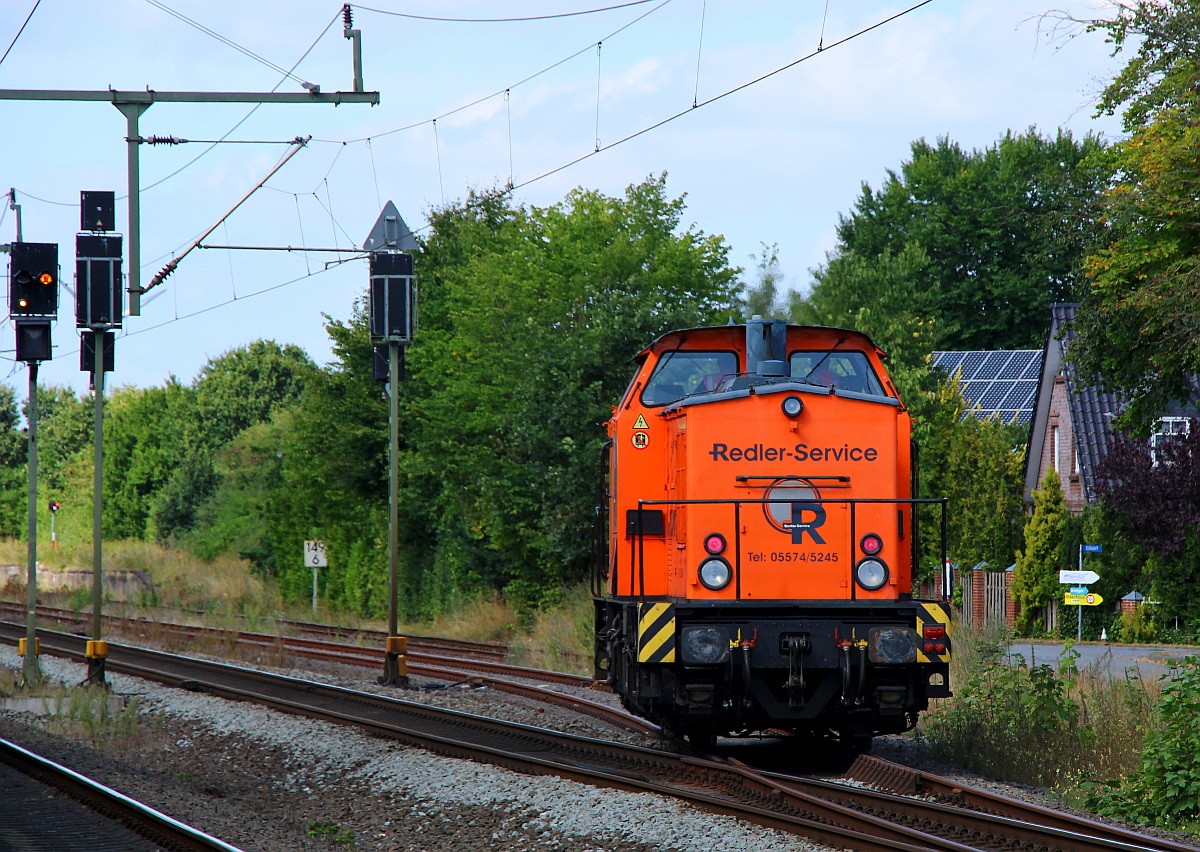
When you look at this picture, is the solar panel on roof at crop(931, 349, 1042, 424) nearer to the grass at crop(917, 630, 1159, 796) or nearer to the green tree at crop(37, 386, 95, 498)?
the grass at crop(917, 630, 1159, 796)

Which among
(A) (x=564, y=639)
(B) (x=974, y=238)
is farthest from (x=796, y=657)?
(B) (x=974, y=238)

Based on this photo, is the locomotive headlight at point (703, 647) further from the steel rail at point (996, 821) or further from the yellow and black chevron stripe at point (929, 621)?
the yellow and black chevron stripe at point (929, 621)

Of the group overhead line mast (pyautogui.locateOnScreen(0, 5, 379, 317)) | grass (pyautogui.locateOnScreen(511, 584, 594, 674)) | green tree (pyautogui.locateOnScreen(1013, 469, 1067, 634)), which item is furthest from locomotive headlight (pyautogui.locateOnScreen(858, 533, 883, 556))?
green tree (pyautogui.locateOnScreen(1013, 469, 1067, 634))

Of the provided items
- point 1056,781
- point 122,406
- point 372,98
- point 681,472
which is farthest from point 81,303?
point 122,406

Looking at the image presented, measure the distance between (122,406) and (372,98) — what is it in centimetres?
7470

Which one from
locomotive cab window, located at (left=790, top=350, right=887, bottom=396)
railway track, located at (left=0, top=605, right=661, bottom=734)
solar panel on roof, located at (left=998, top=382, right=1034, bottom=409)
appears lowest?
railway track, located at (left=0, top=605, right=661, bottom=734)

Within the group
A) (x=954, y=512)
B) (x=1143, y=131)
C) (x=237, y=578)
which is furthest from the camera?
(x=237, y=578)

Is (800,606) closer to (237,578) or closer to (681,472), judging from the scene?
(681,472)

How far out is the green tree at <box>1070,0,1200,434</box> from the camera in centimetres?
1697

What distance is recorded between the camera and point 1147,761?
866 centimetres

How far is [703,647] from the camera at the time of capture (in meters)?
9.25

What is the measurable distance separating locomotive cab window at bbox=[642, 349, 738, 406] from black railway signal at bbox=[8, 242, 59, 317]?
9713 millimetres

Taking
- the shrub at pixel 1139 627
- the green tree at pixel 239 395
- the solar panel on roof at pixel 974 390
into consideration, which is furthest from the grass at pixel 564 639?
the green tree at pixel 239 395

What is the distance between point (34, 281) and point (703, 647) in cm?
1161
